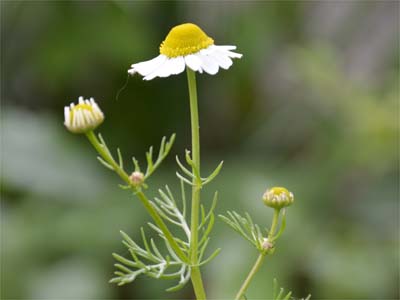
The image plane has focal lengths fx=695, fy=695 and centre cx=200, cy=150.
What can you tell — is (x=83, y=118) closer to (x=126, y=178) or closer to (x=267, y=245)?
(x=126, y=178)


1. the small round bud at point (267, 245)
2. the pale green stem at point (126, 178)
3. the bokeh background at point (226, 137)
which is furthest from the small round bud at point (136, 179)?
the bokeh background at point (226, 137)

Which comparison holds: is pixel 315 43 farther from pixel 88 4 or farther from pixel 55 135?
pixel 55 135

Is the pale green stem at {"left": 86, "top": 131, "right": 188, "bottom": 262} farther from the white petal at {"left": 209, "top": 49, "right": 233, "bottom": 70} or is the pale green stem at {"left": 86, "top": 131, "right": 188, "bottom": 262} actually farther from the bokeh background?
the bokeh background

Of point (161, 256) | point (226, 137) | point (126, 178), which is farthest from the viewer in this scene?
point (226, 137)

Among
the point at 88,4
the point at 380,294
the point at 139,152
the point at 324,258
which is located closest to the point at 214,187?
the point at 139,152

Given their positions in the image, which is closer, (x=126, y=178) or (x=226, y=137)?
(x=126, y=178)

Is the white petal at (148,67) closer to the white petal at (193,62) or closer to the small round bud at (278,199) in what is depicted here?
the white petal at (193,62)

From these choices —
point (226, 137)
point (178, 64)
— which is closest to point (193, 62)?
point (178, 64)

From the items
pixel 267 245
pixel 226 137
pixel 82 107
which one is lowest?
pixel 267 245
